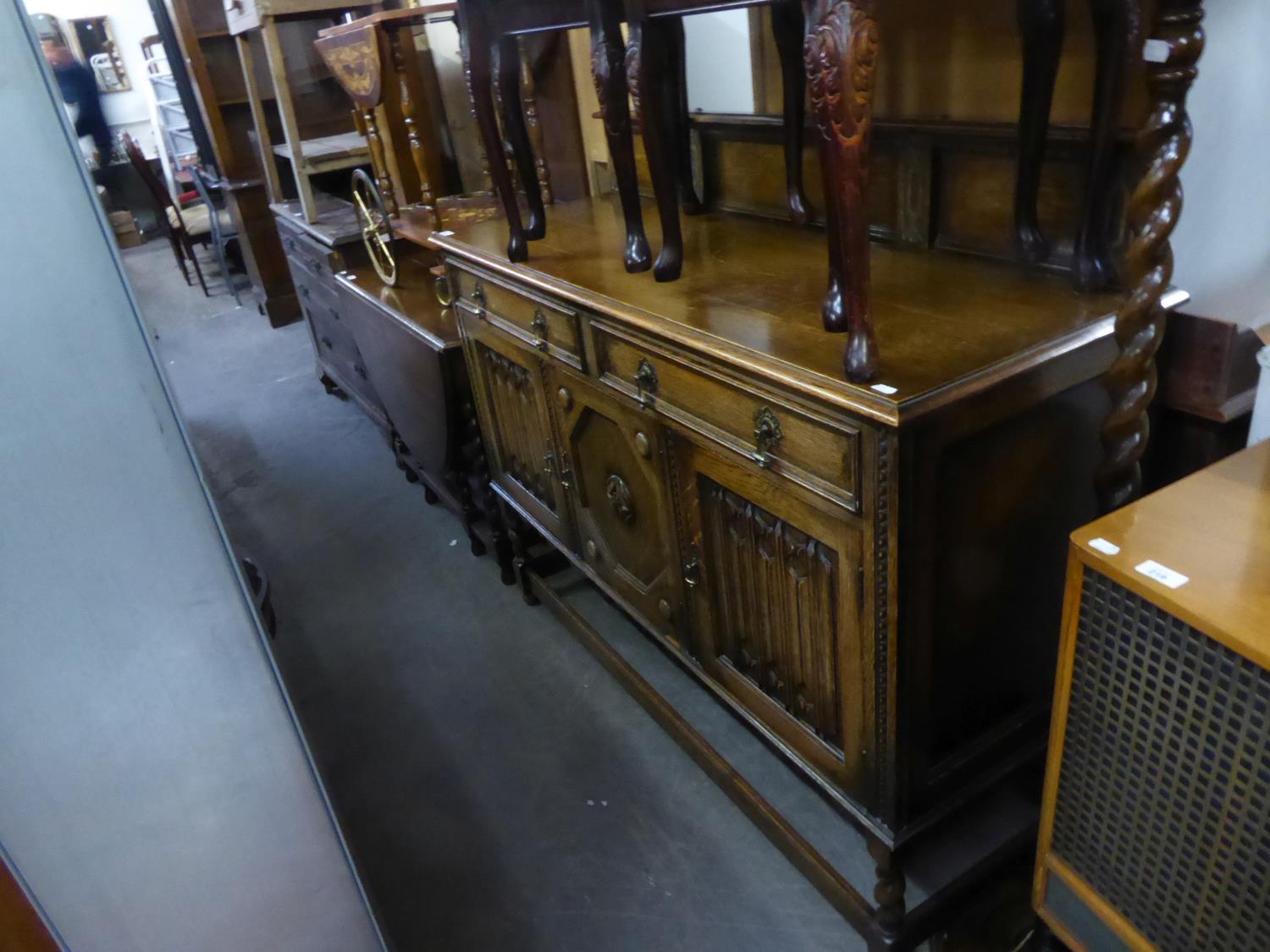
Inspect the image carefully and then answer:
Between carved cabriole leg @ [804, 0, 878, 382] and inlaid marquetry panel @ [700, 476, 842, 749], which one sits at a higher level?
carved cabriole leg @ [804, 0, 878, 382]

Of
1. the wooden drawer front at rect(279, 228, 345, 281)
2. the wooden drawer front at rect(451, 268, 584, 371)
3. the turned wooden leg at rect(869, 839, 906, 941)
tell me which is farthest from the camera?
the wooden drawer front at rect(279, 228, 345, 281)

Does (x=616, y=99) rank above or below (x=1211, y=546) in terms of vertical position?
above

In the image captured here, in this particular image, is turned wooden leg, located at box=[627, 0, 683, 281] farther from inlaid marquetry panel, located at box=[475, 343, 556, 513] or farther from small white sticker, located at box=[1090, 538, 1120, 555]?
small white sticker, located at box=[1090, 538, 1120, 555]

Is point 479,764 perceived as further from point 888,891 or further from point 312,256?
point 312,256

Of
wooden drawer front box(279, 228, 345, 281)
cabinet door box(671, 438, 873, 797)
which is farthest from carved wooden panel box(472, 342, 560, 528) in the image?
wooden drawer front box(279, 228, 345, 281)

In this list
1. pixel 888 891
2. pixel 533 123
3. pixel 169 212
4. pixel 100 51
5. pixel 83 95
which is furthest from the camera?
pixel 100 51

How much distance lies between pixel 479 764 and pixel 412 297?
4.84 feet

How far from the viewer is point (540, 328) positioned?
65.4 inches

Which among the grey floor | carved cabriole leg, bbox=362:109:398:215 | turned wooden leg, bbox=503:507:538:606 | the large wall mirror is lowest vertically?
the grey floor

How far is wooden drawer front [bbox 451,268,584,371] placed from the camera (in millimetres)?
1562

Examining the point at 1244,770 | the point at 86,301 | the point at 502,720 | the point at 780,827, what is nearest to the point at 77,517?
the point at 86,301

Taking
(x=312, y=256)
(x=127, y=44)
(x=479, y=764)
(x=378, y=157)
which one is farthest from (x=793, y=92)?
(x=127, y=44)

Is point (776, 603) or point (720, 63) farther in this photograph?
point (720, 63)

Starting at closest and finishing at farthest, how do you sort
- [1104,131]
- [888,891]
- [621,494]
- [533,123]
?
[1104,131] → [888,891] → [621,494] → [533,123]
